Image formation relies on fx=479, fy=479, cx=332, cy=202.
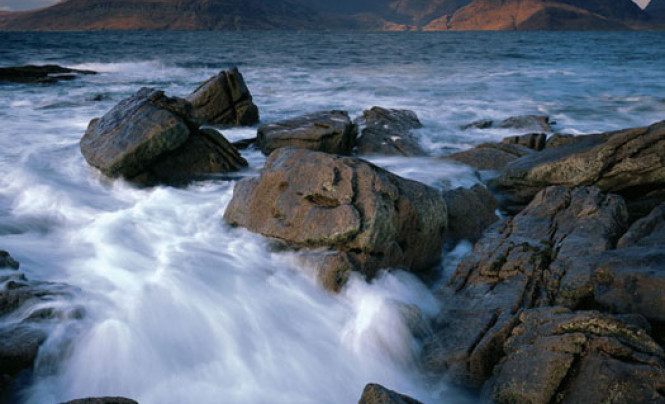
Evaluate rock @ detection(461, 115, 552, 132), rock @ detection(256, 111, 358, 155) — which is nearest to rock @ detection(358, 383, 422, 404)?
rock @ detection(256, 111, 358, 155)

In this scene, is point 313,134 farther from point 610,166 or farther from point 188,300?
point 188,300

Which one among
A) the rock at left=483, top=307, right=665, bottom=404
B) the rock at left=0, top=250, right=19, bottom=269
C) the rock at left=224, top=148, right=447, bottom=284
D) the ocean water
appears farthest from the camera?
the rock at left=224, top=148, right=447, bottom=284

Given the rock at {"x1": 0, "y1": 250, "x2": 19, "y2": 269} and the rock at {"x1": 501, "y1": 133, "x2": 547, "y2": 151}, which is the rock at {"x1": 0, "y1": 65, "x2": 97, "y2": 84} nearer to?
the rock at {"x1": 0, "y1": 250, "x2": 19, "y2": 269}

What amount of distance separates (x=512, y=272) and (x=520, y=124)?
9.29 meters

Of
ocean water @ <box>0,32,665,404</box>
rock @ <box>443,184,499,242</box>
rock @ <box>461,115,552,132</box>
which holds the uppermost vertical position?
rock @ <box>461,115,552,132</box>

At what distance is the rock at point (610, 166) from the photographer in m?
6.37

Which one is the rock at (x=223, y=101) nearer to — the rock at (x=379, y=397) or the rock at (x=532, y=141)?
the rock at (x=532, y=141)

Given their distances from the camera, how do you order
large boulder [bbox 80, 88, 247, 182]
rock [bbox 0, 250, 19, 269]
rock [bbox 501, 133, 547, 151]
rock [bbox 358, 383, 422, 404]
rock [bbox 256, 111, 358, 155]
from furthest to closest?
rock [bbox 501, 133, 547, 151]
rock [bbox 256, 111, 358, 155]
large boulder [bbox 80, 88, 247, 182]
rock [bbox 0, 250, 19, 269]
rock [bbox 358, 383, 422, 404]

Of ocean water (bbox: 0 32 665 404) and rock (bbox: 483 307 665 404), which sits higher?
rock (bbox: 483 307 665 404)

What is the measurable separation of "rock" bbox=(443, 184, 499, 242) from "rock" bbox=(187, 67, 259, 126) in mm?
7498

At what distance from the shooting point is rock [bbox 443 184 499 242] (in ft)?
20.7

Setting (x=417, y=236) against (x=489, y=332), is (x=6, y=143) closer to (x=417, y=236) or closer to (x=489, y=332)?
(x=417, y=236)

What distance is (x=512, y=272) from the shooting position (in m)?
4.46

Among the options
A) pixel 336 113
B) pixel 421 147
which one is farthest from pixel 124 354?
pixel 421 147
